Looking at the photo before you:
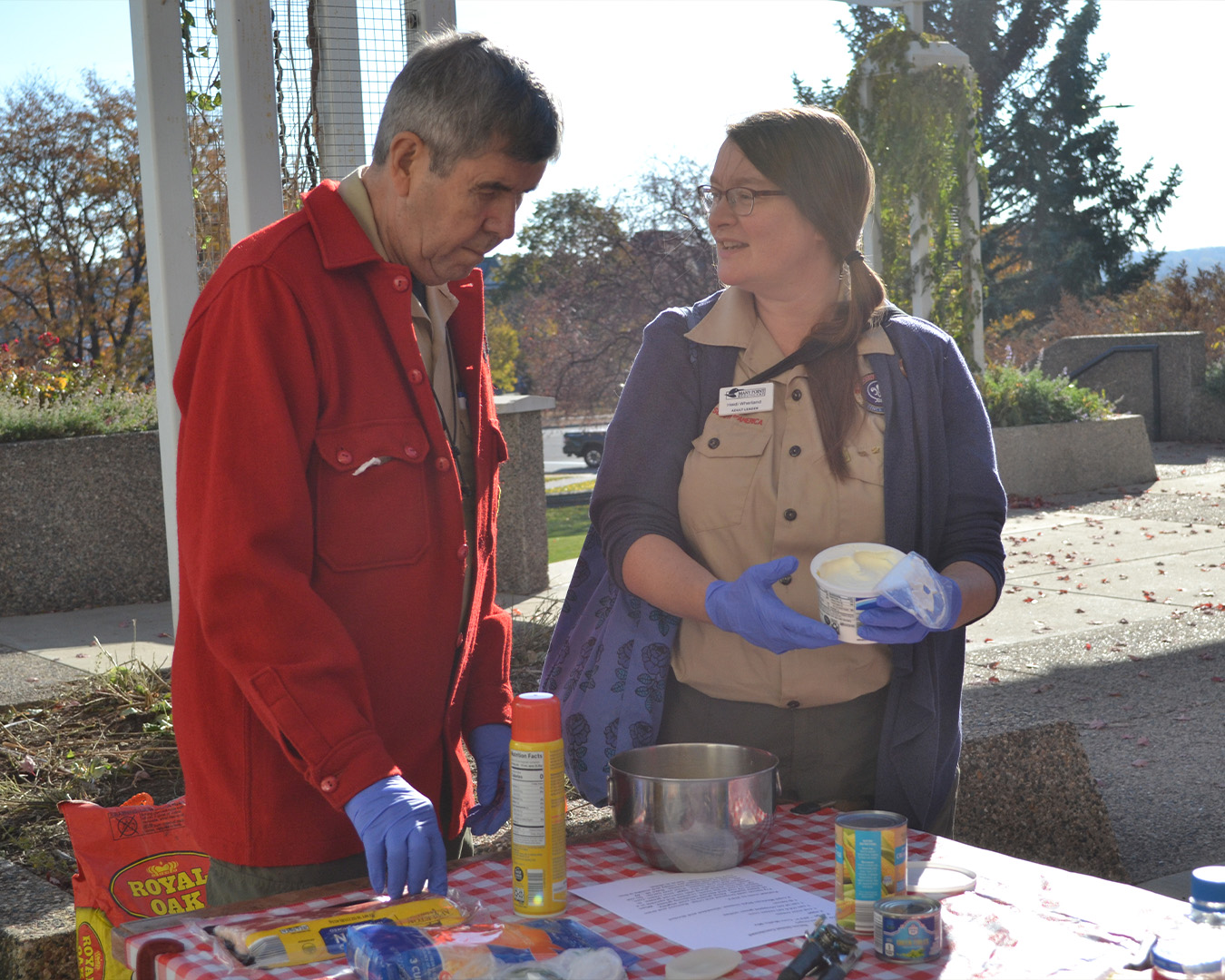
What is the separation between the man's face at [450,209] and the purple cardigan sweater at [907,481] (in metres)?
0.46

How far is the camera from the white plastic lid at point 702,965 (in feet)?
4.90

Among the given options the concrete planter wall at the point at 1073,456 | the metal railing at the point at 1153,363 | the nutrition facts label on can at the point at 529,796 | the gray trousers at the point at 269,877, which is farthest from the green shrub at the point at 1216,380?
the nutrition facts label on can at the point at 529,796

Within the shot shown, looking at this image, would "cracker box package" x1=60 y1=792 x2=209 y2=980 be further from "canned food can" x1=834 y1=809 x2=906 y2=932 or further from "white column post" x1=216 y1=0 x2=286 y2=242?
"white column post" x1=216 y1=0 x2=286 y2=242

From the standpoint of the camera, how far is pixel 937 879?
1772mm

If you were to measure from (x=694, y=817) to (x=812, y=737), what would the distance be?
0.56m

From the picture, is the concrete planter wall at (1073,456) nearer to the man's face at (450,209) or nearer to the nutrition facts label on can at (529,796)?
the man's face at (450,209)

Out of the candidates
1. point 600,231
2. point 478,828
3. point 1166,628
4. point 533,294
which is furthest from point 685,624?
point 533,294

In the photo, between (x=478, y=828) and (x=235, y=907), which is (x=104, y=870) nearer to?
(x=478, y=828)

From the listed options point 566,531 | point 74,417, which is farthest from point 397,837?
point 566,531

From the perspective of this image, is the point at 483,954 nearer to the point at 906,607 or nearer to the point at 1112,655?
the point at 906,607

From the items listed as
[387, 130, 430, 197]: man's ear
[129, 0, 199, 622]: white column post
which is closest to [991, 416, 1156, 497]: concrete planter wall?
[129, 0, 199, 622]: white column post

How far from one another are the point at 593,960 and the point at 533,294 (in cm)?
2708

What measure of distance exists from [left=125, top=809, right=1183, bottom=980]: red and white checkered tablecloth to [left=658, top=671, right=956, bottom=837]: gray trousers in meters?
0.34

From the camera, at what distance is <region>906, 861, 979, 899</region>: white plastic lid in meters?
1.74
